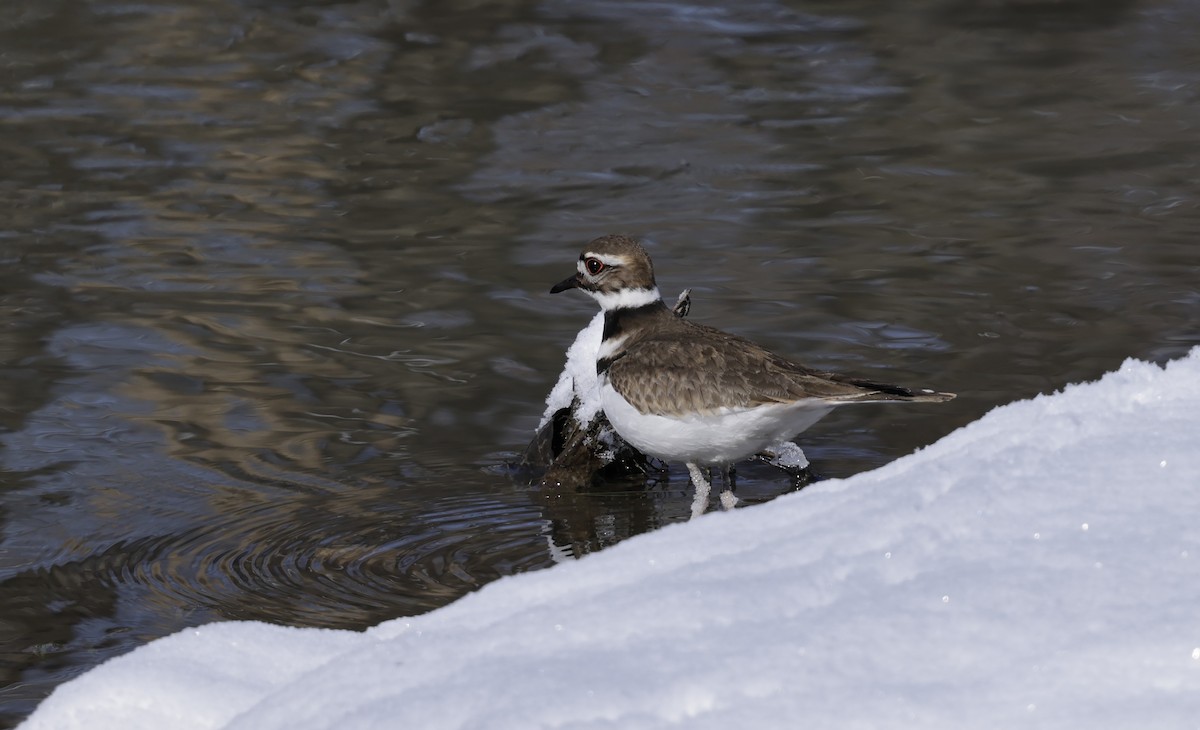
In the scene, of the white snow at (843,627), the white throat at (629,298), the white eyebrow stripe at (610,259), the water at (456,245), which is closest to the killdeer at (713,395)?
the white throat at (629,298)

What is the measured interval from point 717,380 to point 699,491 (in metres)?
0.66

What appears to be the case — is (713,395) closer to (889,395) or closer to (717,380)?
(717,380)

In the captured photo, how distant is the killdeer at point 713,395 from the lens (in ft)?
22.3

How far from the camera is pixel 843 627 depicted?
3.45 meters

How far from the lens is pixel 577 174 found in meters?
13.9

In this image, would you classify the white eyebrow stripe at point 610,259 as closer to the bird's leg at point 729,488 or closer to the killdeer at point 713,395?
the killdeer at point 713,395

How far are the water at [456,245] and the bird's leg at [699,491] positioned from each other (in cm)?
24

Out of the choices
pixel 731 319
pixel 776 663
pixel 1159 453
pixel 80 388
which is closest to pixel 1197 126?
pixel 731 319

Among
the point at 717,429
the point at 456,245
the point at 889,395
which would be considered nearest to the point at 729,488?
the point at 717,429

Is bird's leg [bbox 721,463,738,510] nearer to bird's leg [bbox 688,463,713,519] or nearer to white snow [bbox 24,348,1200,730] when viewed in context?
bird's leg [bbox 688,463,713,519]

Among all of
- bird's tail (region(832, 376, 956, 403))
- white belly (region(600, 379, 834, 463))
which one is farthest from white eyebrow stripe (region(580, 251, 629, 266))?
bird's tail (region(832, 376, 956, 403))

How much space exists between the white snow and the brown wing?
2266mm

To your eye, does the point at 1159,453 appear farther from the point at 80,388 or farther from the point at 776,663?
the point at 80,388

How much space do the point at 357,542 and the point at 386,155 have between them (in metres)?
7.94
